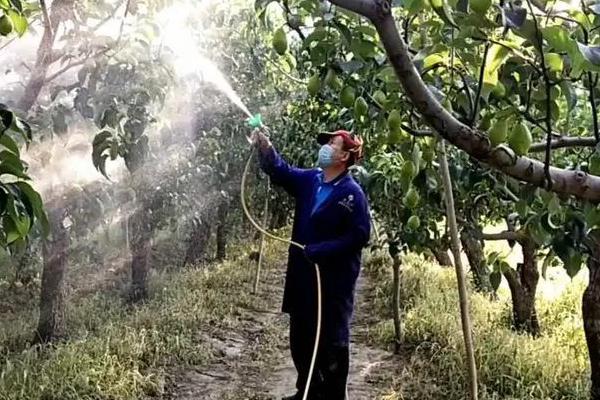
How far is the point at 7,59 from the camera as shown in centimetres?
418

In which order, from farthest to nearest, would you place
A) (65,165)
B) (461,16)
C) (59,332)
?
(59,332)
(65,165)
(461,16)

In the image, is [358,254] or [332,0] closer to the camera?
[332,0]

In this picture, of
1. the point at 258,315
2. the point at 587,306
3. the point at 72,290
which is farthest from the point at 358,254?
the point at 72,290

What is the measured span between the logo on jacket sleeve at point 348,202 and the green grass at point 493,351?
A: 121cm

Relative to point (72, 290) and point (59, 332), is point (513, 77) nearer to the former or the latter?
point (59, 332)

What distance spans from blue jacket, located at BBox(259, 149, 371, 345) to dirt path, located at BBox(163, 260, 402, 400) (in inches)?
36.4

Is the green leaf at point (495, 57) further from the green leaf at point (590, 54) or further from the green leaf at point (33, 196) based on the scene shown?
the green leaf at point (33, 196)

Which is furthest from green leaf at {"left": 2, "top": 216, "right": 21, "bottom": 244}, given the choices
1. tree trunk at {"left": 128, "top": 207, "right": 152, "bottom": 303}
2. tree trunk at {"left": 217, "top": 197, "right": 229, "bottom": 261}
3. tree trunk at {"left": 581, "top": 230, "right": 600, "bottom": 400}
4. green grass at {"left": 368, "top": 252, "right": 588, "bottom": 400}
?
tree trunk at {"left": 217, "top": 197, "right": 229, "bottom": 261}

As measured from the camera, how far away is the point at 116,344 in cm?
404

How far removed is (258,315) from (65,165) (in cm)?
229

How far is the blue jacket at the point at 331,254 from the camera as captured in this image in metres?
2.71

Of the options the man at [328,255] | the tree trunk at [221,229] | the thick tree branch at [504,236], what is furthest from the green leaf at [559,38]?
the tree trunk at [221,229]

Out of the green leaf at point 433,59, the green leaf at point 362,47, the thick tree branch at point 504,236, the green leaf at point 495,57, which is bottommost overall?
the green leaf at point 495,57

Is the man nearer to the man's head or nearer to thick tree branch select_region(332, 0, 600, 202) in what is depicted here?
the man's head
